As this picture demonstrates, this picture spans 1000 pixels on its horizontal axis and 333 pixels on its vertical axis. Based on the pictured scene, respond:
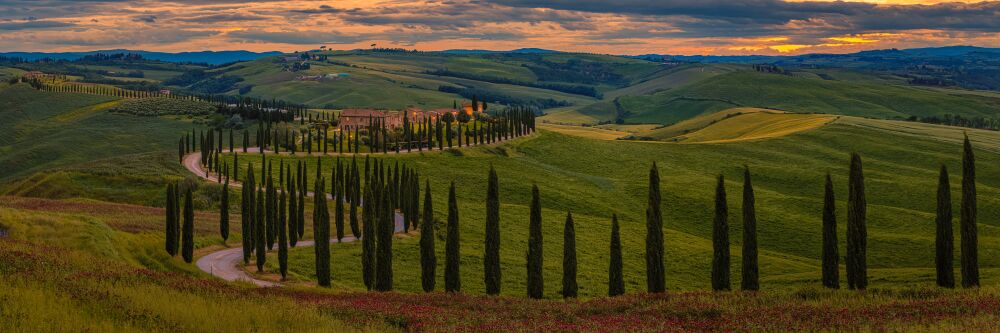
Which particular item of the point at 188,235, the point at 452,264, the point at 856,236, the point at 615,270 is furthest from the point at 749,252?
the point at 188,235

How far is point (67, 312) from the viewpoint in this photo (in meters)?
27.2

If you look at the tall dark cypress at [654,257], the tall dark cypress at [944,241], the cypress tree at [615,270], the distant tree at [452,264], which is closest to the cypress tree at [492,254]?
the distant tree at [452,264]

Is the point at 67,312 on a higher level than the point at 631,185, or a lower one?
higher

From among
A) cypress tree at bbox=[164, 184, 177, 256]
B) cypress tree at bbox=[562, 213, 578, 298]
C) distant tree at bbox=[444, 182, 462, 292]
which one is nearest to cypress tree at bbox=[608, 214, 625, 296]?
cypress tree at bbox=[562, 213, 578, 298]

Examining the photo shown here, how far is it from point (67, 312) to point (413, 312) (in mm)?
12320

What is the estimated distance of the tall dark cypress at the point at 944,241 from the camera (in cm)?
5409

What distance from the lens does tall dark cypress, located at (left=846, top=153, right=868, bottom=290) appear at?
54.3m

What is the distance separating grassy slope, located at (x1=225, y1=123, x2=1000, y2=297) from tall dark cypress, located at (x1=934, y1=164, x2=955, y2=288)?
9218 millimetres

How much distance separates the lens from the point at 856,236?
5494 cm

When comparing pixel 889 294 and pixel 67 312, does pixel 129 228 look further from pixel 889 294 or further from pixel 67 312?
pixel 889 294

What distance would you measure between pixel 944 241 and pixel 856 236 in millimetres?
5404

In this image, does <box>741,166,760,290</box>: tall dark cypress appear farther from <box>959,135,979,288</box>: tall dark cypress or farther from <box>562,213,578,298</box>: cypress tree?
<box>959,135,979,288</box>: tall dark cypress

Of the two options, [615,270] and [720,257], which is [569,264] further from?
[720,257]

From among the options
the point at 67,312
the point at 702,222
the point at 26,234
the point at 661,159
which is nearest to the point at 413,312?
the point at 67,312
